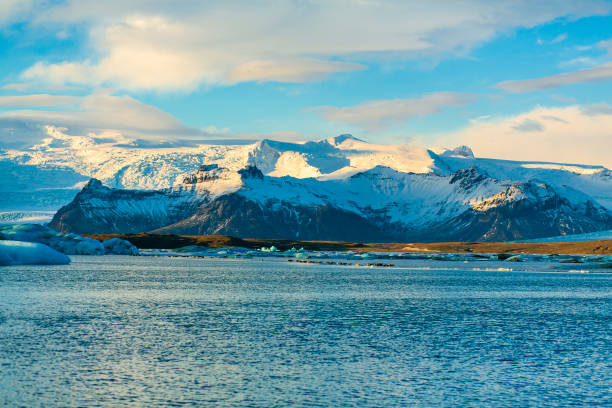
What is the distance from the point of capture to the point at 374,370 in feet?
118

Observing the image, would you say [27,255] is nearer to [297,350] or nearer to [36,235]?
[36,235]

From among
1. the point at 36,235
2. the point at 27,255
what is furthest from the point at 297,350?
the point at 36,235

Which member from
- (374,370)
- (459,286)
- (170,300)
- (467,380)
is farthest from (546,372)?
(459,286)

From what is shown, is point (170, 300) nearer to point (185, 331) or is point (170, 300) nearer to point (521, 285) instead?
point (185, 331)

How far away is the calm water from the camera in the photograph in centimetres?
3064

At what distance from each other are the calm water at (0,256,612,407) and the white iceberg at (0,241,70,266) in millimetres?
54683

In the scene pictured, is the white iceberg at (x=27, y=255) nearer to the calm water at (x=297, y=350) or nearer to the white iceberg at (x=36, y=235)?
the white iceberg at (x=36, y=235)

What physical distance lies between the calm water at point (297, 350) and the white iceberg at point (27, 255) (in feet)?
179

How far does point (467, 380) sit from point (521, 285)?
73.6 metres

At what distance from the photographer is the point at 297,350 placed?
41031mm

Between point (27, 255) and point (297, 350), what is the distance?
346 ft

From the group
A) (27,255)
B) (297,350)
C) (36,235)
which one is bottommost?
(297,350)

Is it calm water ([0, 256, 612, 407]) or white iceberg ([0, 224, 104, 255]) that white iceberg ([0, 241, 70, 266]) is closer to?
white iceberg ([0, 224, 104, 255])

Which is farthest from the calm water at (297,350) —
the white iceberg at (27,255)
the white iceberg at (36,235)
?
the white iceberg at (36,235)
